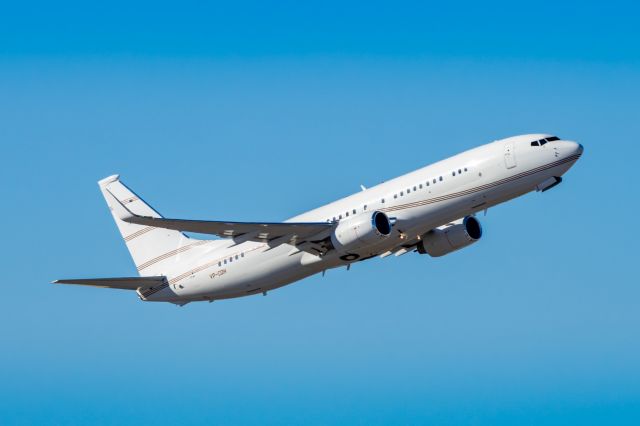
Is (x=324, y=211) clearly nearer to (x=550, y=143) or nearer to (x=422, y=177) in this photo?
(x=422, y=177)

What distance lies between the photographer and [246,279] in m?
67.6

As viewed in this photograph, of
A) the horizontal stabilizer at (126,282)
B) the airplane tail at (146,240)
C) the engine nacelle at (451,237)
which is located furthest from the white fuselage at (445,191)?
the airplane tail at (146,240)

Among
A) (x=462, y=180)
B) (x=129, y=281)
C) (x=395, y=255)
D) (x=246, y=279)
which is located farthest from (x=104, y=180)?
(x=462, y=180)

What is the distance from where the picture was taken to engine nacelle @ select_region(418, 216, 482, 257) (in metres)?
68.3

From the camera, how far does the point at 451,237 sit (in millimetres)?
68312

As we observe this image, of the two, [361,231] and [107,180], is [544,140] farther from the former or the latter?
[107,180]

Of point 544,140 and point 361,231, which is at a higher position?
point 544,140

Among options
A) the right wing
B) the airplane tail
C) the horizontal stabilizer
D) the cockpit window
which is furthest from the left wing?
the cockpit window

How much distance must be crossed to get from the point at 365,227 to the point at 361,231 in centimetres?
32

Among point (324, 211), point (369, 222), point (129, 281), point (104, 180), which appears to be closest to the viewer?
point (369, 222)

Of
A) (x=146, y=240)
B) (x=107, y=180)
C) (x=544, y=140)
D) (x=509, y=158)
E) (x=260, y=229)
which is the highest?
(x=107, y=180)

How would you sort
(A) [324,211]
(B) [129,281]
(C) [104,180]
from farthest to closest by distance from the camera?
(C) [104,180] < (B) [129,281] < (A) [324,211]

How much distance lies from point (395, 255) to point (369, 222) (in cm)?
794

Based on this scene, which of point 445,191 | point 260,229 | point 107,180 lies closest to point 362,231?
point 445,191
